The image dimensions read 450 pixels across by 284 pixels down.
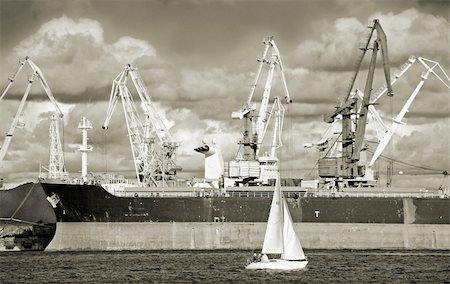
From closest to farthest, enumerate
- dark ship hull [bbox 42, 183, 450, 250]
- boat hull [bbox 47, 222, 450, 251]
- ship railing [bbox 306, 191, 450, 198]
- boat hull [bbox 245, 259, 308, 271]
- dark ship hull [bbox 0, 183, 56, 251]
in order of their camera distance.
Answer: boat hull [bbox 245, 259, 308, 271]
boat hull [bbox 47, 222, 450, 251]
dark ship hull [bbox 42, 183, 450, 250]
ship railing [bbox 306, 191, 450, 198]
dark ship hull [bbox 0, 183, 56, 251]

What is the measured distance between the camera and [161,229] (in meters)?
80.8

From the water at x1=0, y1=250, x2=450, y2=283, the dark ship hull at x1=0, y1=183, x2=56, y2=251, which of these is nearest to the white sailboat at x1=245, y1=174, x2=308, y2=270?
the water at x1=0, y1=250, x2=450, y2=283

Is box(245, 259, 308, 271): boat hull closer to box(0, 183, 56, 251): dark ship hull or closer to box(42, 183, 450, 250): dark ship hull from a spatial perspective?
box(42, 183, 450, 250): dark ship hull

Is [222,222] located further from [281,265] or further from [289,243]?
[281,265]

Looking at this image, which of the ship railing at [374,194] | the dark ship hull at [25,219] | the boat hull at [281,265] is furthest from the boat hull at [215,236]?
the boat hull at [281,265]

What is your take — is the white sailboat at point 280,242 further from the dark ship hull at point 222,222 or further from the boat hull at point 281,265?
the dark ship hull at point 222,222

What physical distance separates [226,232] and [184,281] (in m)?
25.1

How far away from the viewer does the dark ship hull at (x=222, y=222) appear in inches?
3187

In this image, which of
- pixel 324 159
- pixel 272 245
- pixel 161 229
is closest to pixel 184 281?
pixel 272 245

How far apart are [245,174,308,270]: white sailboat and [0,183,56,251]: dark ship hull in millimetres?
34963

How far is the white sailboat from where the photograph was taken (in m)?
58.5

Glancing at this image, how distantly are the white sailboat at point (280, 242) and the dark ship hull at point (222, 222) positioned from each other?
21.4 meters

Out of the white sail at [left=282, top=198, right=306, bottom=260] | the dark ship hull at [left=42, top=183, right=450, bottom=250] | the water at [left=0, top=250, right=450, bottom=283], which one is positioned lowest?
the water at [left=0, top=250, right=450, bottom=283]

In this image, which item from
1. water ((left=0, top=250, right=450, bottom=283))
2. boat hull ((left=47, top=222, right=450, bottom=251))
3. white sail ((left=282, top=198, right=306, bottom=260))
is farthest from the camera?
boat hull ((left=47, top=222, right=450, bottom=251))
